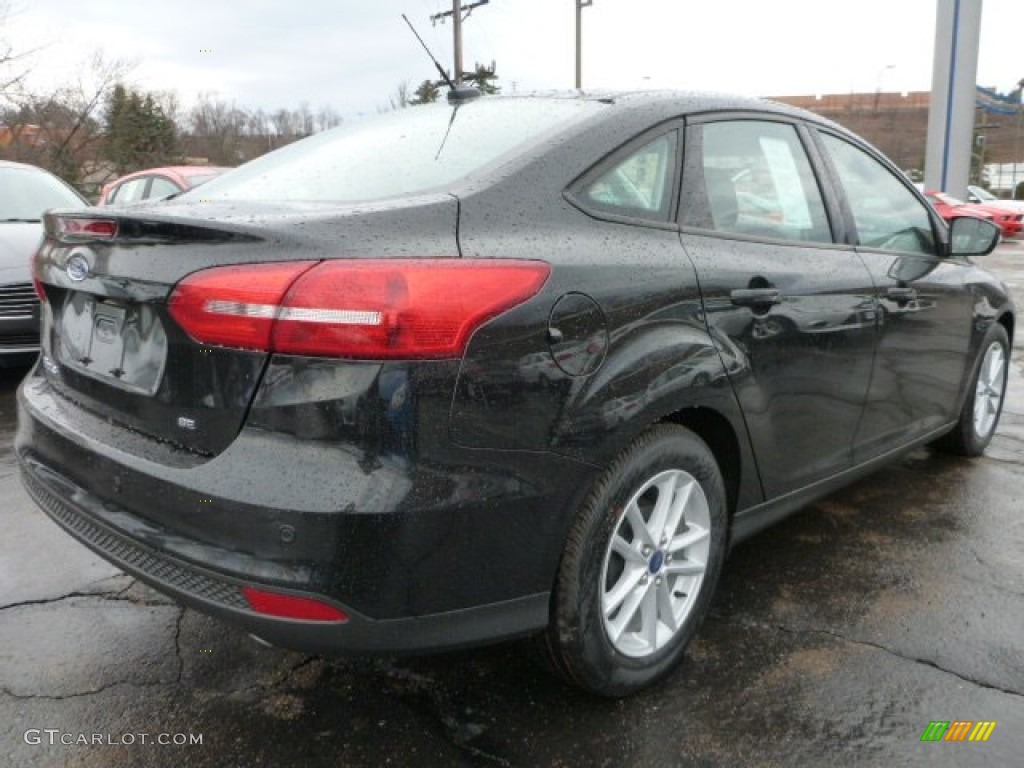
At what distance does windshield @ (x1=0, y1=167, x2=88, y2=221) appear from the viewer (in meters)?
6.20

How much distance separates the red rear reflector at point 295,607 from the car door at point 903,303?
2.08m

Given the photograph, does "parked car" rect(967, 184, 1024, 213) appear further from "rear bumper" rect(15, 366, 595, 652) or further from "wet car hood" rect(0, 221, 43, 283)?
"rear bumper" rect(15, 366, 595, 652)

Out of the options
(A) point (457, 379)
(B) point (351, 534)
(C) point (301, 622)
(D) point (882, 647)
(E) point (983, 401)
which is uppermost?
(A) point (457, 379)

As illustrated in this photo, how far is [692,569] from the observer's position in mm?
2311

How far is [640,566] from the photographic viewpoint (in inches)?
85.1

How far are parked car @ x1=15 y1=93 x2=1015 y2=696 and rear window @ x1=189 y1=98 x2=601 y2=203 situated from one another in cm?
1

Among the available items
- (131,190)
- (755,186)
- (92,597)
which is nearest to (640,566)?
(755,186)

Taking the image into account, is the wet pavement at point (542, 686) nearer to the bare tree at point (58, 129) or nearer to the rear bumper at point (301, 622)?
the rear bumper at point (301, 622)

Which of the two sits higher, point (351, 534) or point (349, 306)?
point (349, 306)

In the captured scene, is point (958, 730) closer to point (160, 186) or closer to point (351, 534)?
point (351, 534)

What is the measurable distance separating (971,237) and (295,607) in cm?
323

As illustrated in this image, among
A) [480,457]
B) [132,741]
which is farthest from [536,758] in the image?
[132,741]

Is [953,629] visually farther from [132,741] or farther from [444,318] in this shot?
[132,741]

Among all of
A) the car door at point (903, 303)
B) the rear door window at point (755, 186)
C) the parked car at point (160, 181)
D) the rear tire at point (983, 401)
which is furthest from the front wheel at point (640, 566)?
the parked car at point (160, 181)
